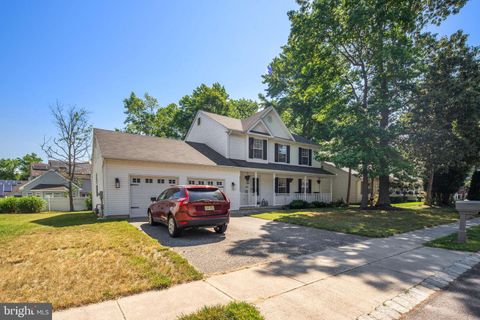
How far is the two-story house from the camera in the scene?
13.0 meters

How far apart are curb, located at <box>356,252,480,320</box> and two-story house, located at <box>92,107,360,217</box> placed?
12130 mm

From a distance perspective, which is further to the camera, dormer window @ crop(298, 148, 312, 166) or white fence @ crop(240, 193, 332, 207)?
dormer window @ crop(298, 148, 312, 166)

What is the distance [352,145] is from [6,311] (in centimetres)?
1794

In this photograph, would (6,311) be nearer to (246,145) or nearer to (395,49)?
(246,145)

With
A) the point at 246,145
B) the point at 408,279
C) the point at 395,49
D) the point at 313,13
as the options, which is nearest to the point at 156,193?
the point at 246,145

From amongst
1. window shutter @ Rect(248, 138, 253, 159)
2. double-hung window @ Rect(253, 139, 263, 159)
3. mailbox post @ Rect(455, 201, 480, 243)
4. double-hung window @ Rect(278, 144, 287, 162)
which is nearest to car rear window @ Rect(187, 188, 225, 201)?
mailbox post @ Rect(455, 201, 480, 243)

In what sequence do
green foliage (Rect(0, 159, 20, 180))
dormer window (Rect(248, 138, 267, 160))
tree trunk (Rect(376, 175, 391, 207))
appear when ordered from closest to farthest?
1. tree trunk (Rect(376, 175, 391, 207))
2. dormer window (Rect(248, 138, 267, 160))
3. green foliage (Rect(0, 159, 20, 180))

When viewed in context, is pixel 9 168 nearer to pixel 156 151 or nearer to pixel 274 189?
pixel 156 151

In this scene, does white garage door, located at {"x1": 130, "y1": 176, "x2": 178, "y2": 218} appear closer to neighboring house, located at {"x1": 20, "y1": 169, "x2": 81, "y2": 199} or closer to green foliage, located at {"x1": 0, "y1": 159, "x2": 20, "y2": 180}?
neighboring house, located at {"x1": 20, "y1": 169, "x2": 81, "y2": 199}

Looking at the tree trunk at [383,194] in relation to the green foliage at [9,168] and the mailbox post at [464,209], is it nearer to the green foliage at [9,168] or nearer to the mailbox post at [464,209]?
the mailbox post at [464,209]

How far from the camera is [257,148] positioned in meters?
20.2

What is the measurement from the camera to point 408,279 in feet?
15.1

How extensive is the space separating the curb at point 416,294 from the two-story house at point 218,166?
12.1m

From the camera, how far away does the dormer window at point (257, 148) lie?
781 inches
